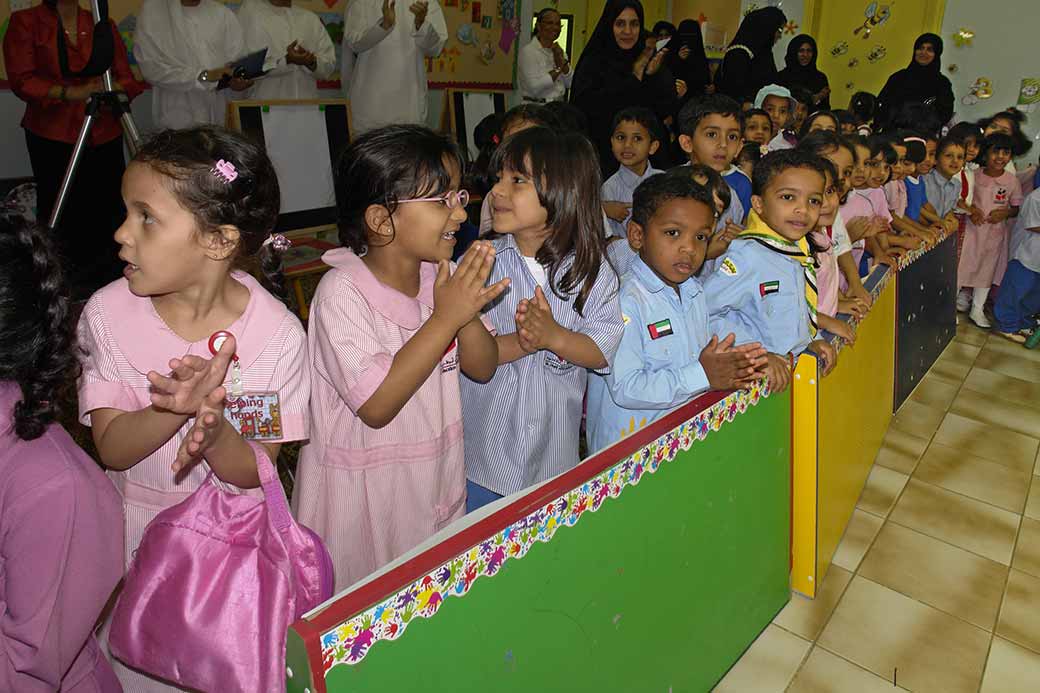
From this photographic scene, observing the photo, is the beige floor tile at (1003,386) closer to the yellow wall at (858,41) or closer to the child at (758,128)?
the child at (758,128)

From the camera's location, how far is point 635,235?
196 cm

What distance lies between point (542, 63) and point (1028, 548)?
5.01m

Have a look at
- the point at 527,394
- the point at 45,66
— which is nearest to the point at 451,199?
the point at 527,394

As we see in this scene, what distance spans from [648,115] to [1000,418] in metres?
2.30

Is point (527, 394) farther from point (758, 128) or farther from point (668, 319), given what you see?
point (758, 128)

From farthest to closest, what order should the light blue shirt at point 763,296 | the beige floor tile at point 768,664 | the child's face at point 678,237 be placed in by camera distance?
the light blue shirt at point 763,296, the beige floor tile at point 768,664, the child's face at point 678,237

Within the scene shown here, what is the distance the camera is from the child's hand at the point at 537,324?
5.27 feet

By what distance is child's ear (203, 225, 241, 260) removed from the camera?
1.22 metres

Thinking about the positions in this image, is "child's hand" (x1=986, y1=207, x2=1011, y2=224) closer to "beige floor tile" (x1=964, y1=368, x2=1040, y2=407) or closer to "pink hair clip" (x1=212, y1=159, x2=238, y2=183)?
"beige floor tile" (x1=964, y1=368, x2=1040, y2=407)

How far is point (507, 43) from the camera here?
800 centimetres

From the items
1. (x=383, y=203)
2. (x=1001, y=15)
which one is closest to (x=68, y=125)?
(x=383, y=203)

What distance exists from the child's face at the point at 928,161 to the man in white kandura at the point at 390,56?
11.4 feet

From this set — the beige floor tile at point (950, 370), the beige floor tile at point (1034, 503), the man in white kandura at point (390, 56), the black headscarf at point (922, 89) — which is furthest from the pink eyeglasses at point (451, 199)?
the black headscarf at point (922, 89)

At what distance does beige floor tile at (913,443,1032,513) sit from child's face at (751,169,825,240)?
1.49 meters
